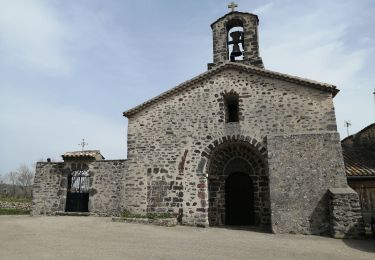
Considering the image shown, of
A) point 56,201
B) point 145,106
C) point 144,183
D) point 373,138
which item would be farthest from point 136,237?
point 373,138

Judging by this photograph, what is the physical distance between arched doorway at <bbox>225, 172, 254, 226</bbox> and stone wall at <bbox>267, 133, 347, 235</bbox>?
2.35m

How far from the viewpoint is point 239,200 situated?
40.4 ft

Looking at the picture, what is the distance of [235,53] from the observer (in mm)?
13406

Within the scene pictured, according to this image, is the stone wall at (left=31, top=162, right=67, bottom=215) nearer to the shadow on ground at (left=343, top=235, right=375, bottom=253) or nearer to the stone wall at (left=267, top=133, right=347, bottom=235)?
the stone wall at (left=267, top=133, right=347, bottom=235)

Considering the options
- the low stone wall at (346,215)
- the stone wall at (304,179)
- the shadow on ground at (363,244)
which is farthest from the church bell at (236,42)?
the shadow on ground at (363,244)

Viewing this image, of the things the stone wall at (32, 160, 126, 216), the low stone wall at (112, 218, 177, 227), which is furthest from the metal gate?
the low stone wall at (112, 218, 177, 227)

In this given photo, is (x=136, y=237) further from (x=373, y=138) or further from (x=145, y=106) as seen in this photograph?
(x=373, y=138)

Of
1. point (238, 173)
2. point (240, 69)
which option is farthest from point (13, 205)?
point (240, 69)

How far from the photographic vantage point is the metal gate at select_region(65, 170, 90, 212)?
14.1 m

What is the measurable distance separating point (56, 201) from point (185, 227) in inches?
269

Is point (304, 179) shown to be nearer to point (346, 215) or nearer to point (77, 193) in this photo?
point (346, 215)

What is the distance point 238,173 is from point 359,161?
5.08 metres

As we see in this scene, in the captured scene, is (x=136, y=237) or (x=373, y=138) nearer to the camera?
(x=136, y=237)

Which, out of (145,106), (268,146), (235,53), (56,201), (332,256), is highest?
(235,53)
